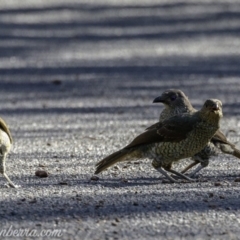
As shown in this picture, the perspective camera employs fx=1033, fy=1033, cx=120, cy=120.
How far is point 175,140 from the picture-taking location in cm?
1017

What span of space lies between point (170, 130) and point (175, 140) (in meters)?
0.13

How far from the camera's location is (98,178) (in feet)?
33.9

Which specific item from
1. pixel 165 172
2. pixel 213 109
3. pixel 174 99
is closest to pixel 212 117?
Answer: pixel 213 109

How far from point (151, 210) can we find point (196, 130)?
1.68m

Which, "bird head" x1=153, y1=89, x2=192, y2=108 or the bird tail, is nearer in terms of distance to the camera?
the bird tail

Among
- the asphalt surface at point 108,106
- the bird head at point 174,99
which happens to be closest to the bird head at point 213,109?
the asphalt surface at point 108,106

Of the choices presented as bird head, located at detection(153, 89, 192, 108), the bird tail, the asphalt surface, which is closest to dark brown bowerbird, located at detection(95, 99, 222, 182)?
the bird tail

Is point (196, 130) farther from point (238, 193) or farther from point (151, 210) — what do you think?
point (151, 210)

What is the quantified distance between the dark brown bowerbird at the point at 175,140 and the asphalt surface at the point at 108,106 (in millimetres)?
206

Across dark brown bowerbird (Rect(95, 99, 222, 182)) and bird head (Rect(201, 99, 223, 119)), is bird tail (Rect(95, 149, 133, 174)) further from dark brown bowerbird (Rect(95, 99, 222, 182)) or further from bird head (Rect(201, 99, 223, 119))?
bird head (Rect(201, 99, 223, 119))

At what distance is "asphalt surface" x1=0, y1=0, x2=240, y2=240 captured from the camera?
848 cm

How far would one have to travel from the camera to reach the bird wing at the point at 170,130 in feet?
33.4

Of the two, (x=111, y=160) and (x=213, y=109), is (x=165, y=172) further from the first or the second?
(x=213, y=109)

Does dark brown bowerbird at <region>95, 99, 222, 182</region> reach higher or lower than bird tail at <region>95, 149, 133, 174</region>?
higher
